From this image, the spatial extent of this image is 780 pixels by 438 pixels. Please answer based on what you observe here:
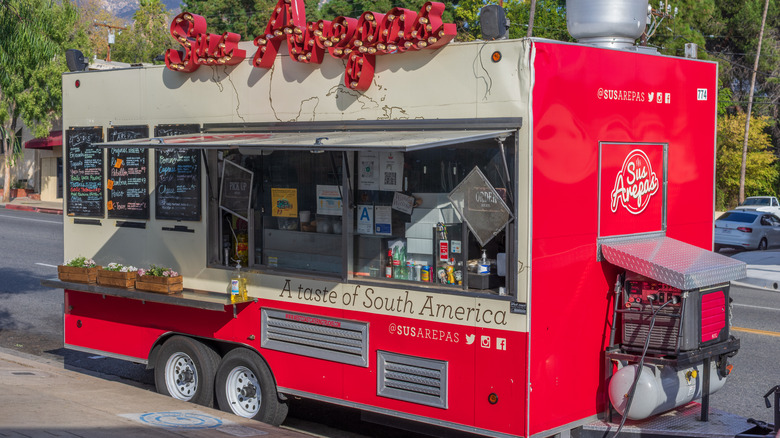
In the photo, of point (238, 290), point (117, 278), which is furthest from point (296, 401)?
point (117, 278)

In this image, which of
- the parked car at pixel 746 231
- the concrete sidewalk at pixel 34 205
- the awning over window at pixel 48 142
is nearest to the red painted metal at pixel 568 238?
the parked car at pixel 746 231

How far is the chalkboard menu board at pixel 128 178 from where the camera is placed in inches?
342

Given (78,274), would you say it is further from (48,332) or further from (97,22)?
(97,22)

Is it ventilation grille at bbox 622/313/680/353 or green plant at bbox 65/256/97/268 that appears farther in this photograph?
green plant at bbox 65/256/97/268

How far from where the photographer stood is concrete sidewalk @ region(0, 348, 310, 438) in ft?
21.8

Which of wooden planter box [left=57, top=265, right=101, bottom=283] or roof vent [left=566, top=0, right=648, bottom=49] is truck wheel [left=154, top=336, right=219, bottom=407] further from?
roof vent [left=566, top=0, right=648, bottom=49]

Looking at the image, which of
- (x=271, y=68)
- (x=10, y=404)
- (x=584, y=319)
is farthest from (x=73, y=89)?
(x=584, y=319)

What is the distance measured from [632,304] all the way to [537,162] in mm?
1382

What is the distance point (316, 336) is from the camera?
23.6ft

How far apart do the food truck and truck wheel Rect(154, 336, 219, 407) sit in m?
0.02

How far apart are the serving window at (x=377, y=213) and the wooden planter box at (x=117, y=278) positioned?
3.23 ft

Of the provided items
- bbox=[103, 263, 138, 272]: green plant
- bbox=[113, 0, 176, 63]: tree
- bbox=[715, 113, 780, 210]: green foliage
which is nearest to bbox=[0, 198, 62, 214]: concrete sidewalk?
bbox=[113, 0, 176, 63]: tree

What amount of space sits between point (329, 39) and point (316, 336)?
7.96ft

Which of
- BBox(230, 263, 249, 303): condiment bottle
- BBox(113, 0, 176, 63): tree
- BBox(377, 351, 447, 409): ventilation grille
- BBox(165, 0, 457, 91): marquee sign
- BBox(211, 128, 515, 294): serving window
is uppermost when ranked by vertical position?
BBox(113, 0, 176, 63): tree
